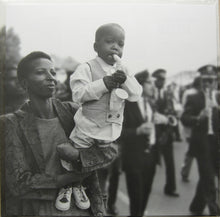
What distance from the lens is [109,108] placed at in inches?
83.7

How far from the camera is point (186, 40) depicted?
2.31m

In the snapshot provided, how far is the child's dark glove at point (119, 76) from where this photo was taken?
2115mm

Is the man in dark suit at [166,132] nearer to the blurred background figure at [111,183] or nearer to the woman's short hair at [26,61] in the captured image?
the blurred background figure at [111,183]

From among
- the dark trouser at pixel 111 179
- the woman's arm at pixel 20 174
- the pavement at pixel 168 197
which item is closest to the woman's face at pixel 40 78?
the woman's arm at pixel 20 174

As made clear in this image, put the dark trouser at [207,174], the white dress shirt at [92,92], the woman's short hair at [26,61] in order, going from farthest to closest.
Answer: the dark trouser at [207,174] → the woman's short hair at [26,61] → the white dress shirt at [92,92]

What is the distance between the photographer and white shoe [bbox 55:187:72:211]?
2152mm

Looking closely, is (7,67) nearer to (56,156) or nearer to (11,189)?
(56,156)

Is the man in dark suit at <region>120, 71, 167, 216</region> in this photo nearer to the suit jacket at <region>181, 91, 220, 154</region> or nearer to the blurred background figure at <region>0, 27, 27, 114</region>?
the suit jacket at <region>181, 91, 220, 154</region>

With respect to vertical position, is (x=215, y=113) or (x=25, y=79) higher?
(x=25, y=79)

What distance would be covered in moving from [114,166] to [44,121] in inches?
23.2

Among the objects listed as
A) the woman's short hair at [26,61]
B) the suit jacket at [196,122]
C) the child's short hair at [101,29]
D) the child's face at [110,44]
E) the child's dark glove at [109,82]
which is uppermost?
the child's short hair at [101,29]

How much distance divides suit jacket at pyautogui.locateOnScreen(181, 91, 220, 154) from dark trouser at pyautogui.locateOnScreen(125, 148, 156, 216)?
1.12ft

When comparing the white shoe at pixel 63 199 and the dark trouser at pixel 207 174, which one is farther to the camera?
the dark trouser at pixel 207 174

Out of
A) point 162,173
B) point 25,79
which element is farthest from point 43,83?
point 162,173
